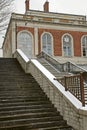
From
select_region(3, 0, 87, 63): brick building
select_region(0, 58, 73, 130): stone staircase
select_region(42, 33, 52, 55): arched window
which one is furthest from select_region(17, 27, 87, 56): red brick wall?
select_region(0, 58, 73, 130): stone staircase

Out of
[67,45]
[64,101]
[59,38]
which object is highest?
[59,38]

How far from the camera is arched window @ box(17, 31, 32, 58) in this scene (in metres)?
25.4

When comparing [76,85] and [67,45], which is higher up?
[76,85]

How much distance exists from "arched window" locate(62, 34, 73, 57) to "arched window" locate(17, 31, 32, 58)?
386 cm

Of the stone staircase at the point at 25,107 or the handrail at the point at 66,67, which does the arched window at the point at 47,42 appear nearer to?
the handrail at the point at 66,67

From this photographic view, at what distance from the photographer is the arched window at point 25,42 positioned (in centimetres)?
2538

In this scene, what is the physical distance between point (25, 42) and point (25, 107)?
1568 centimetres

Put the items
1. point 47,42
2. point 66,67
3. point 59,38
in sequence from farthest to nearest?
1. point 59,38
2. point 47,42
3. point 66,67

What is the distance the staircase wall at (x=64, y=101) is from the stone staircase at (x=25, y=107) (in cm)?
24

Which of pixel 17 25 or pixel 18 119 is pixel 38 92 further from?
pixel 17 25

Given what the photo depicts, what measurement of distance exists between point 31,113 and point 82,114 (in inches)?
90.3

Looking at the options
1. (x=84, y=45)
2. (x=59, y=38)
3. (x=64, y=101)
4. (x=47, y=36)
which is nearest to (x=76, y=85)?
(x=64, y=101)

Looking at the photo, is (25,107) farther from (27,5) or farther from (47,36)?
(27,5)

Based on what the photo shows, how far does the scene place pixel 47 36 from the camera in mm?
26500
